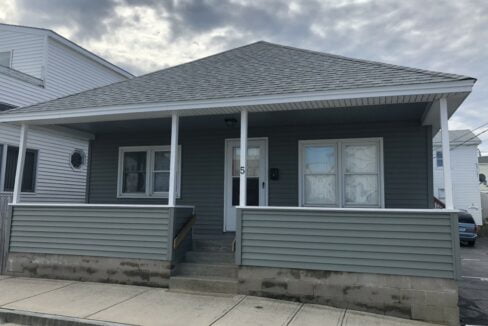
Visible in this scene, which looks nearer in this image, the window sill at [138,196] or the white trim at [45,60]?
the window sill at [138,196]

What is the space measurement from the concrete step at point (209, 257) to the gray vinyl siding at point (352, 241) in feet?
2.70

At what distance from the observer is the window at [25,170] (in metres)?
12.2

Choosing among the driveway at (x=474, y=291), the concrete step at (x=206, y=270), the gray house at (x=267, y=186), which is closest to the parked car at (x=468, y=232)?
the driveway at (x=474, y=291)

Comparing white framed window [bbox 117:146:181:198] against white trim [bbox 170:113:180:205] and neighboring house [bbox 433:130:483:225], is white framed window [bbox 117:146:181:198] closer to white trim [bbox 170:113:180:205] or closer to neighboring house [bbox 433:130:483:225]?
white trim [bbox 170:113:180:205]

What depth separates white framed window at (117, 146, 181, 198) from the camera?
936cm

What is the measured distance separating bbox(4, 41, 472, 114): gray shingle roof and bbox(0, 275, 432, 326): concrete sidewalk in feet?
10.7

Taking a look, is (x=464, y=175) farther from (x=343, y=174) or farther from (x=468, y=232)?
(x=343, y=174)

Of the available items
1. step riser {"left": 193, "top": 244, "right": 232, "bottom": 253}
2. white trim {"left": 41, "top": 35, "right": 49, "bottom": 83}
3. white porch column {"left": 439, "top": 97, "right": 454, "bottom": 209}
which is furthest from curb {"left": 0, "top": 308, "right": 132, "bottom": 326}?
white trim {"left": 41, "top": 35, "right": 49, "bottom": 83}

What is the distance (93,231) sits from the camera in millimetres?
7355

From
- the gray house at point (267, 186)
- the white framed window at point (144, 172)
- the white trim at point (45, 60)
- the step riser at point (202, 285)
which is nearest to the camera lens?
the gray house at point (267, 186)

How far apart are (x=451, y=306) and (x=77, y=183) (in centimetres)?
1416

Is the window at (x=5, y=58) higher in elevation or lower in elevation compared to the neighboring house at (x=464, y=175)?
higher

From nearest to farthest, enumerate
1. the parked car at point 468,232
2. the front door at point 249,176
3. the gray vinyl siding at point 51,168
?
the front door at point 249,176
the gray vinyl siding at point 51,168
the parked car at point 468,232

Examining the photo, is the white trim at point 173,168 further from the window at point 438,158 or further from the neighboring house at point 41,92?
the window at point 438,158
